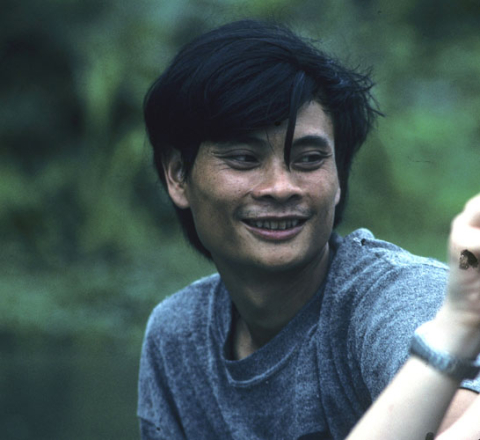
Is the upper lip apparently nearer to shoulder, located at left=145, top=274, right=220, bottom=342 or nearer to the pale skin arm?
shoulder, located at left=145, top=274, right=220, bottom=342

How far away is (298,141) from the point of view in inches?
72.6

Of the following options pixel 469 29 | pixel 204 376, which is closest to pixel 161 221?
pixel 469 29

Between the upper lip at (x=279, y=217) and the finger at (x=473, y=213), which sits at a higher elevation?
the upper lip at (x=279, y=217)

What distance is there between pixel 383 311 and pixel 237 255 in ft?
1.35

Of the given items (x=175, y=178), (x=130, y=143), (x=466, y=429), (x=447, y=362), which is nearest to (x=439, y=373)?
(x=447, y=362)

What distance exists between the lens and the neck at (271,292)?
77.3 inches

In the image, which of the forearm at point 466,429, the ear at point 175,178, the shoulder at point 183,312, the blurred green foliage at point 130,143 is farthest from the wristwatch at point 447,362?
the blurred green foliage at point 130,143

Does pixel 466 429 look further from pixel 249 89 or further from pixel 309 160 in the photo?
pixel 249 89

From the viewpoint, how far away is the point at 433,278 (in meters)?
1.62

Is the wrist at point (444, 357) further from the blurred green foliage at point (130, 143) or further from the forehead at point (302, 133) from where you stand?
the blurred green foliage at point (130, 143)

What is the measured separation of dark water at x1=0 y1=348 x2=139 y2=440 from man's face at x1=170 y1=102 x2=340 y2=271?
2810mm

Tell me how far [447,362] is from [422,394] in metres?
0.05

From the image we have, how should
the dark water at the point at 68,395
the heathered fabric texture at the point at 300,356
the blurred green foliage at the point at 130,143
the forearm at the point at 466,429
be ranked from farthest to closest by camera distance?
the blurred green foliage at the point at 130,143 < the dark water at the point at 68,395 < the heathered fabric texture at the point at 300,356 < the forearm at the point at 466,429

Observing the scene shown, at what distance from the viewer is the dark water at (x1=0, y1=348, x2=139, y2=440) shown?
178 inches
